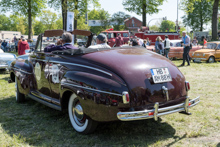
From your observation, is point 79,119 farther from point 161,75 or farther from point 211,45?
point 211,45

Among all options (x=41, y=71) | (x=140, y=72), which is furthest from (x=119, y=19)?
(x=140, y=72)

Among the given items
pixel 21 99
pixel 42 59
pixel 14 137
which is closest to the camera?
pixel 14 137

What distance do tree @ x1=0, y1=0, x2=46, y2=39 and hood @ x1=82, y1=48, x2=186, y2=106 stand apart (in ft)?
92.6

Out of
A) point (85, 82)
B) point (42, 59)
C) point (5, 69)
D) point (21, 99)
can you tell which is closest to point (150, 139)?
point (85, 82)

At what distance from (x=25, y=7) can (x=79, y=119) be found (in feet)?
97.4

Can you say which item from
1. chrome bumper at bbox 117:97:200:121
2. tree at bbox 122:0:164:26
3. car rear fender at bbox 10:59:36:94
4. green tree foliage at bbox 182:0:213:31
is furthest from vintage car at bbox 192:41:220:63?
green tree foliage at bbox 182:0:213:31

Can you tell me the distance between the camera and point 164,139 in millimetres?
3443

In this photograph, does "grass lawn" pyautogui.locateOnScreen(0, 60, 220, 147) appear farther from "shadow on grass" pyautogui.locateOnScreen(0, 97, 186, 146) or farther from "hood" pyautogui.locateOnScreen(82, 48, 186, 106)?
"hood" pyautogui.locateOnScreen(82, 48, 186, 106)

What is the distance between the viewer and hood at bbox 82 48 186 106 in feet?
10.6

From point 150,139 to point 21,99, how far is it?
3.63 metres

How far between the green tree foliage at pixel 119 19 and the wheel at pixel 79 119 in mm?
57142

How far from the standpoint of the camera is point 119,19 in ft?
196

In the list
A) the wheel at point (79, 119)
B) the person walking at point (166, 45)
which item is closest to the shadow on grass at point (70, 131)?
the wheel at point (79, 119)

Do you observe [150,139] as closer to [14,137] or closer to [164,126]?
[164,126]
